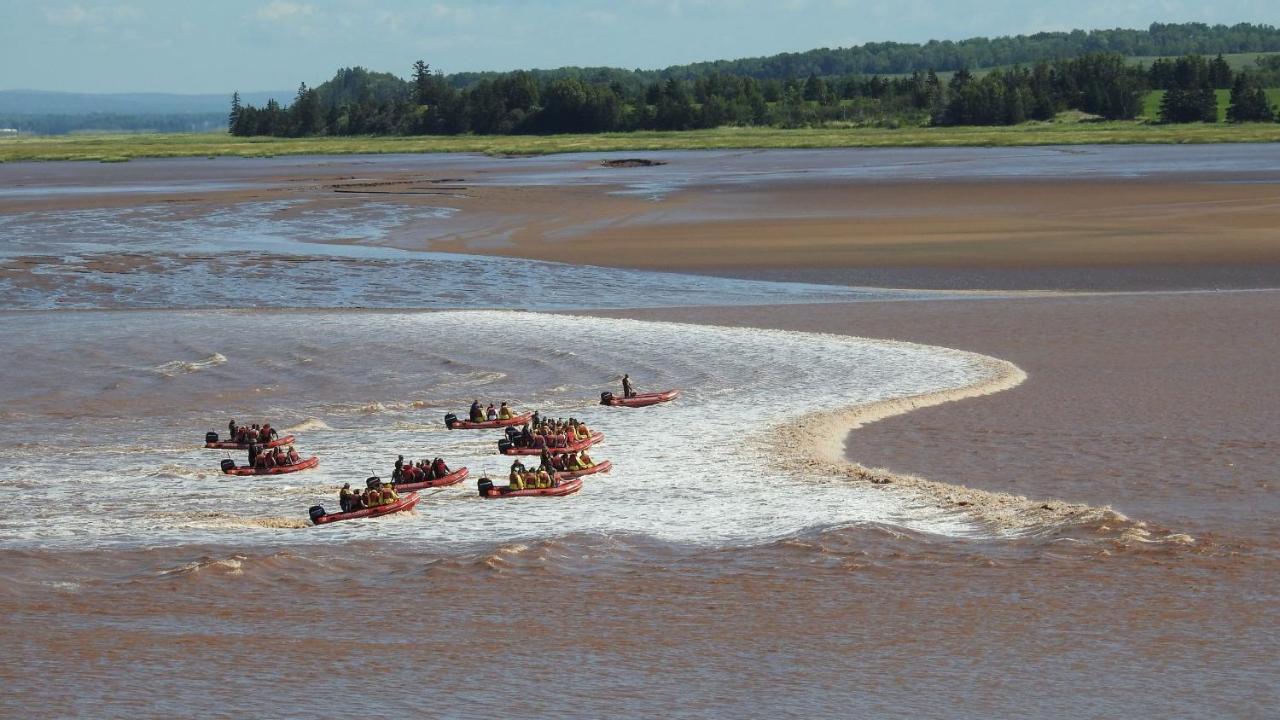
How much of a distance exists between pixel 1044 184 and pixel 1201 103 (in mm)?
105884

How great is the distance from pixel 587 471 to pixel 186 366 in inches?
603

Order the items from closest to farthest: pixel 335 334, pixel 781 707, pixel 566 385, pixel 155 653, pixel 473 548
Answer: pixel 781 707
pixel 155 653
pixel 473 548
pixel 566 385
pixel 335 334

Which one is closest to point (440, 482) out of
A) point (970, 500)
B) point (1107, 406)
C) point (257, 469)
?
point (257, 469)

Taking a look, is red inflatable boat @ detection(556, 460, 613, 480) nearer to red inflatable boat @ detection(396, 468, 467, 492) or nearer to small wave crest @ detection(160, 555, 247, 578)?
red inflatable boat @ detection(396, 468, 467, 492)

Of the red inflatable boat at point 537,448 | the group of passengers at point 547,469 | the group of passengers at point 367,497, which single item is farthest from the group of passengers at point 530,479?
the group of passengers at point 367,497

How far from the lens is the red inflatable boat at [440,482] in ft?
84.7

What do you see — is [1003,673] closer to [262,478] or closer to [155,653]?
[155,653]

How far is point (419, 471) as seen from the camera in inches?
1029

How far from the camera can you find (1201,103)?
186 metres

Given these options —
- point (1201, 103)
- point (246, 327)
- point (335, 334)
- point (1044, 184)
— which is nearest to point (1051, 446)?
point (335, 334)

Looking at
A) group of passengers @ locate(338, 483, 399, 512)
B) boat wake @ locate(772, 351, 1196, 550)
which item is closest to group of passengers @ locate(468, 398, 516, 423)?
boat wake @ locate(772, 351, 1196, 550)

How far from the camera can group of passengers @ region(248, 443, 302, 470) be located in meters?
27.4

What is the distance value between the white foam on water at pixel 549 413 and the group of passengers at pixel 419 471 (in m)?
0.36

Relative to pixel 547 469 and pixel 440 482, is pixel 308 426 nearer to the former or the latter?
pixel 440 482
